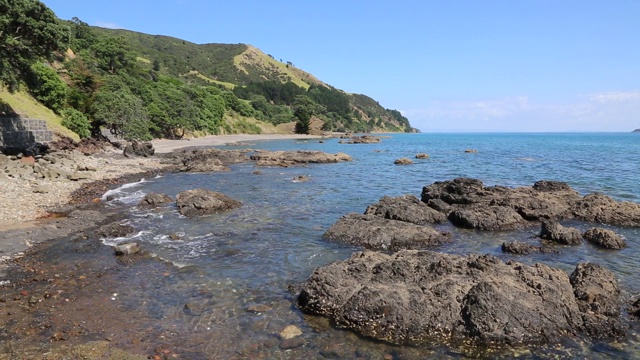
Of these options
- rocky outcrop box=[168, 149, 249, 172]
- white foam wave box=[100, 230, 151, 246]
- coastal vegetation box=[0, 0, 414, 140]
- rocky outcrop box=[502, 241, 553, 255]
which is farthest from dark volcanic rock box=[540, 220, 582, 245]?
coastal vegetation box=[0, 0, 414, 140]

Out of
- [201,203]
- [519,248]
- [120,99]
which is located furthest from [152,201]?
[120,99]

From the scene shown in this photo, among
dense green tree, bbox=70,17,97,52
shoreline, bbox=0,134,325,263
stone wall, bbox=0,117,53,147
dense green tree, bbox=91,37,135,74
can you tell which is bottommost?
shoreline, bbox=0,134,325,263

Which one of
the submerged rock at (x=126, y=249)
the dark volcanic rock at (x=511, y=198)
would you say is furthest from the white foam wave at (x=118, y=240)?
the dark volcanic rock at (x=511, y=198)

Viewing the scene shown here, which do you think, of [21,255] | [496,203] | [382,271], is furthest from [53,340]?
[496,203]

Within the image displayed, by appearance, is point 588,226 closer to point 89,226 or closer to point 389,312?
point 389,312

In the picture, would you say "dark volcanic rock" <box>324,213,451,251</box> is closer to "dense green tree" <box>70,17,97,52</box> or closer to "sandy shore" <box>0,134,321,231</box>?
"sandy shore" <box>0,134,321,231</box>

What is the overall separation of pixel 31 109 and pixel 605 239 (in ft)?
178

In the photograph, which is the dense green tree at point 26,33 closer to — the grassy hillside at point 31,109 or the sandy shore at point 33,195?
the sandy shore at point 33,195

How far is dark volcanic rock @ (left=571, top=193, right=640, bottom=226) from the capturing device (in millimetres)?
21125

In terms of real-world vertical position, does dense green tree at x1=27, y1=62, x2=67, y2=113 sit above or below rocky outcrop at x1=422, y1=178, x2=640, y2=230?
above

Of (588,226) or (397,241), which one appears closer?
(397,241)

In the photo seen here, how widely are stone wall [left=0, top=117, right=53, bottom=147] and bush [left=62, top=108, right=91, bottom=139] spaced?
41.2 ft

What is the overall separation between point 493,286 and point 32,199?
956 inches

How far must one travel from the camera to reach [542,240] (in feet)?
60.2
